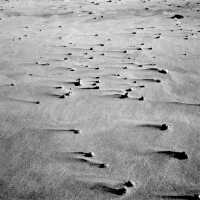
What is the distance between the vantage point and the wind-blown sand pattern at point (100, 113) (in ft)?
8.07

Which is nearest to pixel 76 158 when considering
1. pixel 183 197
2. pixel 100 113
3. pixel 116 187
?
pixel 116 187

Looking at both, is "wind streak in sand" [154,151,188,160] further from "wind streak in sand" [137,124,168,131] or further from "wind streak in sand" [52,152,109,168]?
"wind streak in sand" [52,152,109,168]

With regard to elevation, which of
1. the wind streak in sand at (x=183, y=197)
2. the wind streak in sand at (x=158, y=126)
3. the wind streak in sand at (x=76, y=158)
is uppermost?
the wind streak in sand at (x=158, y=126)

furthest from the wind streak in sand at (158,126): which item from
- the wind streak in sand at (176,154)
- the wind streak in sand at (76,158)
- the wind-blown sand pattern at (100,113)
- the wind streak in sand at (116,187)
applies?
the wind streak in sand at (116,187)

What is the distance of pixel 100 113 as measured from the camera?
3.53 m

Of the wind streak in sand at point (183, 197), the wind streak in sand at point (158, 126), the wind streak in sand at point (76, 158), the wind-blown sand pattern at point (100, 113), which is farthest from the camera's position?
the wind streak in sand at point (158, 126)

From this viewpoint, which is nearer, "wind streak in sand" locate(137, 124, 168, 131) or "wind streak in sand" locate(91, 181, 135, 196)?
"wind streak in sand" locate(91, 181, 135, 196)

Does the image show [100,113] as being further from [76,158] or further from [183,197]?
[183,197]

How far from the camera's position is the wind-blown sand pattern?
8.07 ft

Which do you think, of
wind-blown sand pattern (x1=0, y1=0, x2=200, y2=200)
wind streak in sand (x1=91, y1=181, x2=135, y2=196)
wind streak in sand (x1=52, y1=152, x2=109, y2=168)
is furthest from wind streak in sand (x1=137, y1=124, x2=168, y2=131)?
wind streak in sand (x1=91, y1=181, x2=135, y2=196)

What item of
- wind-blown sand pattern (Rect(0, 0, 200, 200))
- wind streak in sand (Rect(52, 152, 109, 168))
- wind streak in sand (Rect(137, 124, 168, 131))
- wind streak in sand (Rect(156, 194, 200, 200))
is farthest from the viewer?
wind streak in sand (Rect(137, 124, 168, 131))

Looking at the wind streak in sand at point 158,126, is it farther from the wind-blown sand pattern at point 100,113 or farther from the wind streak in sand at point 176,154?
the wind streak in sand at point 176,154

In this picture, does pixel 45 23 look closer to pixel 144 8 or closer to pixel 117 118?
pixel 144 8

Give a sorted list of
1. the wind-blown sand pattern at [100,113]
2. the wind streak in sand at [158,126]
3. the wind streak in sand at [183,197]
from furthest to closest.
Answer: the wind streak in sand at [158,126], the wind-blown sand pattern at [100,113], the wind streak in sand at [183,197]
